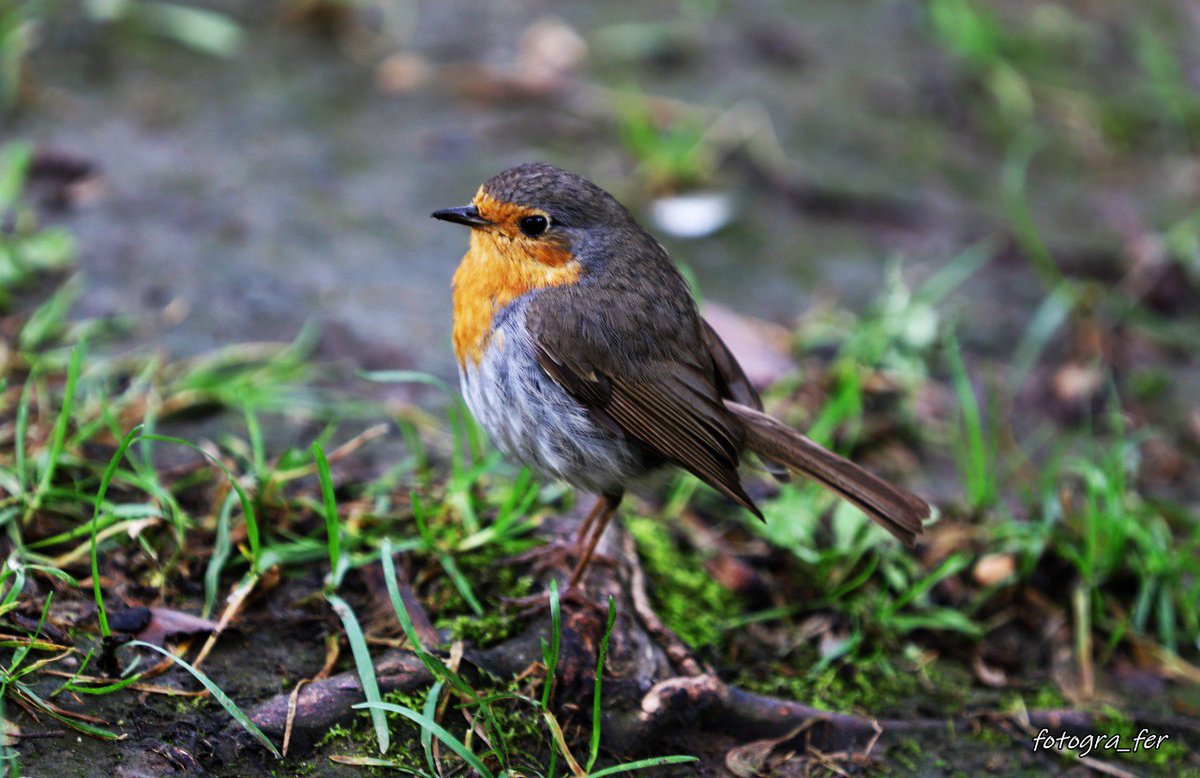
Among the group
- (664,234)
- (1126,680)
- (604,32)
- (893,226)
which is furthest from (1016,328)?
(604,32)

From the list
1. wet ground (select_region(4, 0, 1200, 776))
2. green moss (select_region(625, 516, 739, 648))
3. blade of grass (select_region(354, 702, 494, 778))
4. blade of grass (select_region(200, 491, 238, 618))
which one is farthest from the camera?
wet ground (select_region(4, 0, 1200, 776))

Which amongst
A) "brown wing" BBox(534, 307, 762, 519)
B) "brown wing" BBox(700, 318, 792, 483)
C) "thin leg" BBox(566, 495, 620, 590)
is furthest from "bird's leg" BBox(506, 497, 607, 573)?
"brown wing" BBox(700, 318, 792, 483)

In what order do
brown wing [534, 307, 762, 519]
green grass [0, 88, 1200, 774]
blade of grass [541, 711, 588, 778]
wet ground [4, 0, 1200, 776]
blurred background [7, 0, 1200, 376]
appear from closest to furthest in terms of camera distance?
blade of grass [541, 711, 588, 778] < green grass [0, 88, 1200, 774] < brown wing [534, 307, 762, 519] < wet ground [4, 0, 1200, 776] < blurred background [7, 0, 1200, 376]

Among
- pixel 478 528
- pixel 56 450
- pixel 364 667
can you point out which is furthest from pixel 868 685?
pixel 56 450

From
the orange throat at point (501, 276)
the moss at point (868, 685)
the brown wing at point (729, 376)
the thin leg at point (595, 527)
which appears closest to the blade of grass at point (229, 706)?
the thin leg at point (595, 527)

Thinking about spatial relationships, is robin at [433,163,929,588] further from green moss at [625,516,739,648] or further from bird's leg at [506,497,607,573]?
green moss at [625,516,739,648]

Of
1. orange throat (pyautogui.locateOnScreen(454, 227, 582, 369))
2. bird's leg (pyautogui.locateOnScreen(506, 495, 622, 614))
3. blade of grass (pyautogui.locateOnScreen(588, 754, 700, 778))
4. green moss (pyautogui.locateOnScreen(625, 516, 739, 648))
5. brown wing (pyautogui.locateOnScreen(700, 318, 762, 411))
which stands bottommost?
green moss (pyautogui.locateOnScreen(625, 516, 739, 648))

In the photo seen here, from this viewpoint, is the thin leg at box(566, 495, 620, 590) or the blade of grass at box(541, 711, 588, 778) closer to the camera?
the blade of grass at box(541, 711, 588, 778)

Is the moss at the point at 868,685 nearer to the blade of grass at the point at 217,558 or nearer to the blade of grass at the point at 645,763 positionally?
the blade of grass at the point at 645,763
